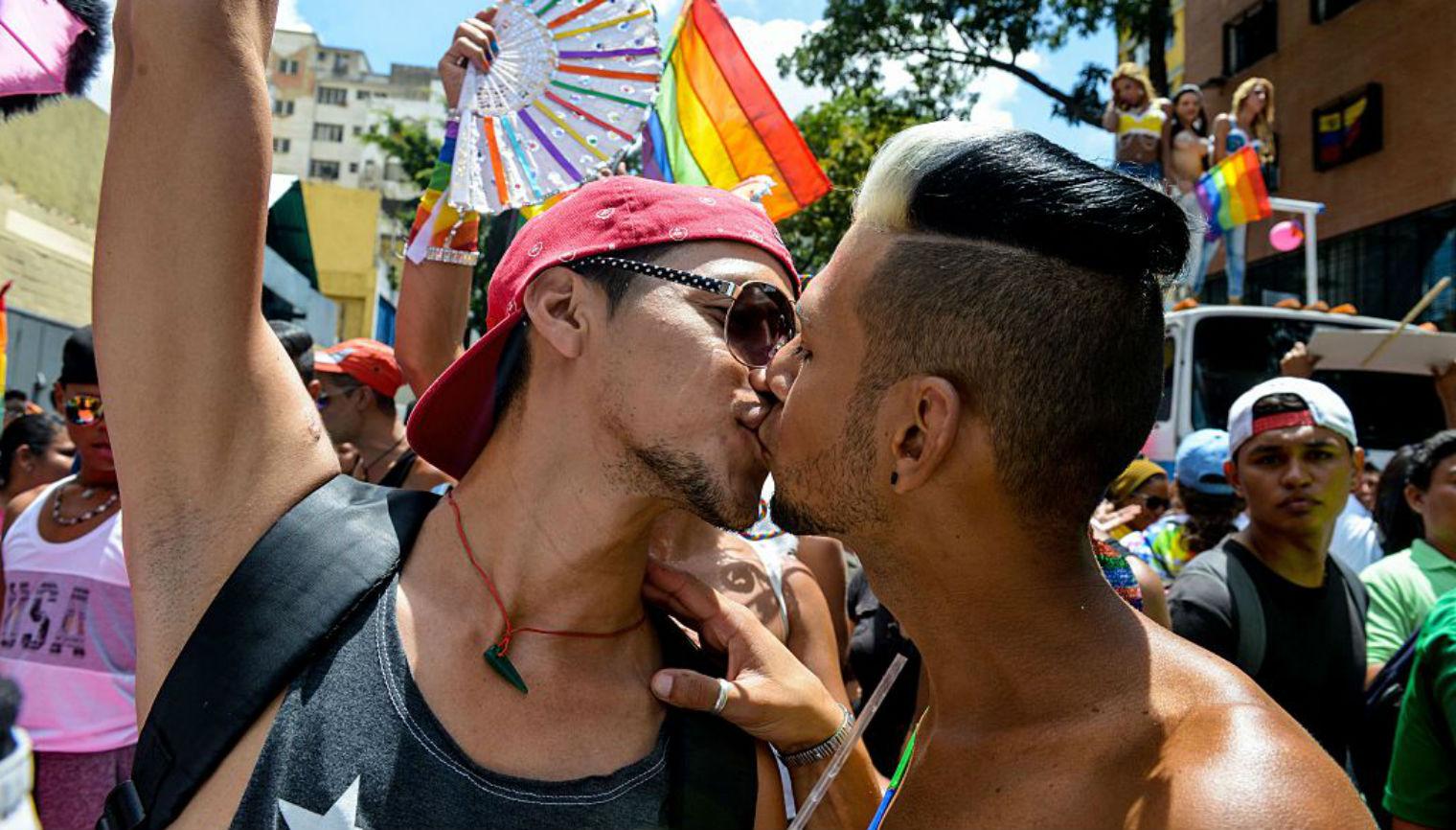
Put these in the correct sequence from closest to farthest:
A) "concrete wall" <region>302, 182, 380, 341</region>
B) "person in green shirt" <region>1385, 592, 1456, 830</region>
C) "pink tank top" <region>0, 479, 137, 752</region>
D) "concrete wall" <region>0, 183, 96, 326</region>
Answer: "person in green shirt" <region>1385, 592, 1456, 830</region>, "pink tank top" <region>0, 479, 137, 752</region>, "concrete wall" <region>0, 183, 96, 326</region>, "concrete wall" <region>302, 182, 380, 341</region>

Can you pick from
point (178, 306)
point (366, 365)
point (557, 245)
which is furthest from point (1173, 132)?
point (178, 306)

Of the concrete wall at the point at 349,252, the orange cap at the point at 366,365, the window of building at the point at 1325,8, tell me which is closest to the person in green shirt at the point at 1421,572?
the orange cap at the point at 366,365

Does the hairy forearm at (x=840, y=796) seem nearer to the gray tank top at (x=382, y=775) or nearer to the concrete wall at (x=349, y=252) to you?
the gray tank top at (x=382, y=775)

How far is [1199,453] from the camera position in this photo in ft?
16.3

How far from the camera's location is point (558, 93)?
3037 mm

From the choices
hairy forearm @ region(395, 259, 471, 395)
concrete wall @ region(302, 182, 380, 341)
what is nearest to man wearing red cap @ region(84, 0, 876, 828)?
hairy forearm @ region(395, 259, 471, 395)

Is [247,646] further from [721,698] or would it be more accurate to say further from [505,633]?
[721,698]

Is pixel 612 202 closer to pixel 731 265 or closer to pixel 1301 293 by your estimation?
pixel 731 265

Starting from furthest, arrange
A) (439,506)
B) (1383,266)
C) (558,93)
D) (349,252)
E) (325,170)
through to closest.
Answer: (325,170) < (349,252) < (1383,266) < (558,93) < (439,506)

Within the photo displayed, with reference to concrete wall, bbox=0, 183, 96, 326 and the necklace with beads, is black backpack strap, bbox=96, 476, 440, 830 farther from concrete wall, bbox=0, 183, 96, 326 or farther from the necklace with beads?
concrete wall, bbox=0, 183, 96, 326

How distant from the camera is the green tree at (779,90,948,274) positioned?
765 inches

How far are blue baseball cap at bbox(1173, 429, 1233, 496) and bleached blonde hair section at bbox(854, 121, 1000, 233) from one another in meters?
3.59

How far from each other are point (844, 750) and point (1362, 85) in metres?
20.6

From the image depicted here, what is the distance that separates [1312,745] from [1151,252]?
685 mm
